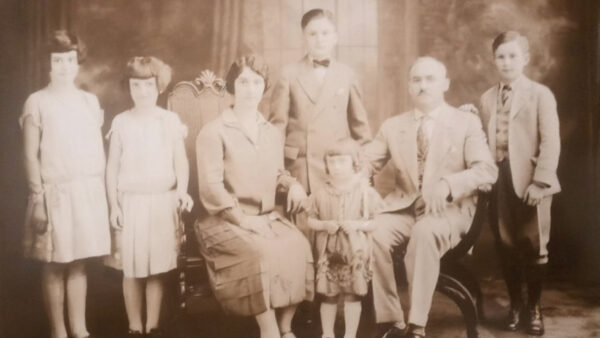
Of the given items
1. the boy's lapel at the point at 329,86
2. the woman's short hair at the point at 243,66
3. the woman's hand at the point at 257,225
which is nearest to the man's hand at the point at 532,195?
the boy's lapel at the point at 329,86

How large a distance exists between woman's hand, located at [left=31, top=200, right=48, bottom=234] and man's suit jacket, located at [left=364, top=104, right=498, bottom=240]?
1646 mm

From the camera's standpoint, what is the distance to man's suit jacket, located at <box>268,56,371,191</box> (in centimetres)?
324

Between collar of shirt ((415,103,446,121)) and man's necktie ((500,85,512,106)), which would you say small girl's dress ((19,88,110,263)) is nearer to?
collar of shirt ((415,103,446,121))

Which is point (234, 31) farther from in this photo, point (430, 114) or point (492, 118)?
point (492, 118)

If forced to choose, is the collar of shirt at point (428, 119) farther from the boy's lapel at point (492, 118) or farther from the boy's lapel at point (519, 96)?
the boy's lapel at point (519, 96)

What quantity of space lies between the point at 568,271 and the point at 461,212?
2.48ft

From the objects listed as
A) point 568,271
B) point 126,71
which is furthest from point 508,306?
point 126,71

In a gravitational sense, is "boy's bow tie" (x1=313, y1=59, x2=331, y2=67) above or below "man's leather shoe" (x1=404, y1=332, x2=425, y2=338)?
above

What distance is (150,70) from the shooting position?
10.6ft

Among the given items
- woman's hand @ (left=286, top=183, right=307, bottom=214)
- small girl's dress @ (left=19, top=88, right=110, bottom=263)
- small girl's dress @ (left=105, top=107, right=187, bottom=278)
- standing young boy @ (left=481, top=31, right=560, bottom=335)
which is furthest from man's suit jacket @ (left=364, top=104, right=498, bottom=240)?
small girl's dress @ (left=19, top=88, right=110, bottom=263)

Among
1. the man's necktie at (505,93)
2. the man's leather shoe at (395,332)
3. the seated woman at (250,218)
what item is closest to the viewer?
the seated woman at (250,218)

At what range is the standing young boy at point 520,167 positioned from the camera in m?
3.33

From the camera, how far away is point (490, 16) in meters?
3.39

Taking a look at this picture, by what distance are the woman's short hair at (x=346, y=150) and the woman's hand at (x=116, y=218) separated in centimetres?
107
